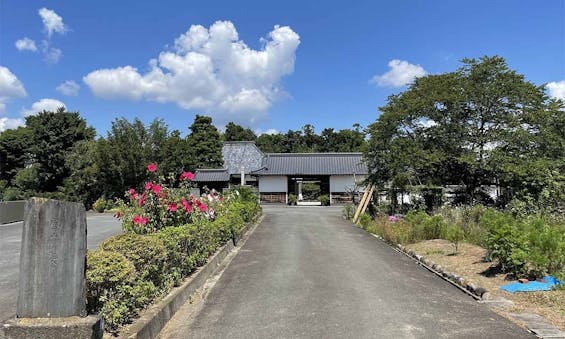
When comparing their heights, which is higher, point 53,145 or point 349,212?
point 53,145

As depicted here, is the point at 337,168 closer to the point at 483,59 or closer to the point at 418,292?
the point at 483,59

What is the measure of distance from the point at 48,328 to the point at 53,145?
39595 millimetres

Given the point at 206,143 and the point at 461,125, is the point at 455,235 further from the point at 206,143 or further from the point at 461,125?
the point at 206,143

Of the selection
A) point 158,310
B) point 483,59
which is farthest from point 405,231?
point 158,310

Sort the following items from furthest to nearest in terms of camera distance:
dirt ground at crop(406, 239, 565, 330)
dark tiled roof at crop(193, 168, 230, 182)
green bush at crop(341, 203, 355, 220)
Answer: dark tiled roof at crop(193, 168, 230, 182) → green bush at crop(341, 203, 355, 220) → dirt ground at crop(406, 239, 565, 330)

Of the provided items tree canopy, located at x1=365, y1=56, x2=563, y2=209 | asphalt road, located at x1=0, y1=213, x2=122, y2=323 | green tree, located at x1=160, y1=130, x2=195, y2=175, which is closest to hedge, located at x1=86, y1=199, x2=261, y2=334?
asphalt road, located at x1=0, y1=213, x2=122, y2=323

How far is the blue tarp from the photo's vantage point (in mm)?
6602

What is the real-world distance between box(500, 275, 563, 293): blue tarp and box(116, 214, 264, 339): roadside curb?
4.71m

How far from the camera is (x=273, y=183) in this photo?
41.7 meters

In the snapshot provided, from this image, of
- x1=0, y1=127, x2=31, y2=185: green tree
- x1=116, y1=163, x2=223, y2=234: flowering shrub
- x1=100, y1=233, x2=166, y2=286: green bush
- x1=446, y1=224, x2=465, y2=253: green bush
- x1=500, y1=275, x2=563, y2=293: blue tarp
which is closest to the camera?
x1=100, y1=233, x2=166, y2=286: green bush

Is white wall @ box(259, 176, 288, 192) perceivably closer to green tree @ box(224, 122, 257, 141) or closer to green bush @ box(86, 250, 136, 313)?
green tree @ box(224, 122, 257, 141)

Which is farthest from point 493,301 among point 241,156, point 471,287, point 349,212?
point 241,156

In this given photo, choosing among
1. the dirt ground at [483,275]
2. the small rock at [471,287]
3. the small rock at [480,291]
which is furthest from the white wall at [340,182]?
the small rock at [480,291]

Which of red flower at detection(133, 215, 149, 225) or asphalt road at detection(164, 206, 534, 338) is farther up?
red flower at detection(133, 215, 149, 225)
